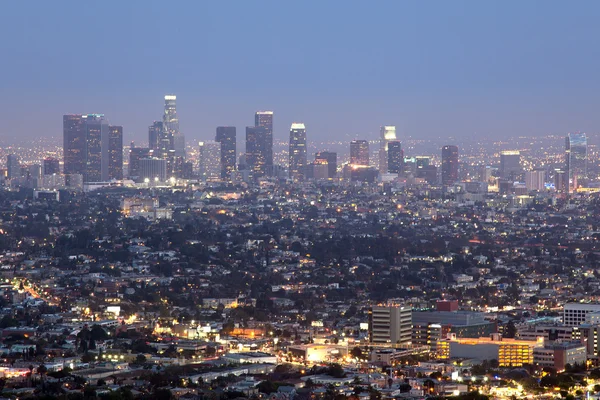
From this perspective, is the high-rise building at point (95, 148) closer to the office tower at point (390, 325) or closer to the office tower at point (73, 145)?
the office tower at point (73, 145)

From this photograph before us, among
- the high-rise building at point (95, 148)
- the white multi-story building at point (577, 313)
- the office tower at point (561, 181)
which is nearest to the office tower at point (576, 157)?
the office tower at point (561, 181)

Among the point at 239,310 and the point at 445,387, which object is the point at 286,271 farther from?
the point at 445,387

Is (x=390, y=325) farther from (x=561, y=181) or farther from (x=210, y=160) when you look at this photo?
(x=210, y=160)

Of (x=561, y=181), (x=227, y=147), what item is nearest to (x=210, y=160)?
(x=227, y=147)

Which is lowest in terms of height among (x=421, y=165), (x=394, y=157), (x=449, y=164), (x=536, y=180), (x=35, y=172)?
(x=536, y=180)

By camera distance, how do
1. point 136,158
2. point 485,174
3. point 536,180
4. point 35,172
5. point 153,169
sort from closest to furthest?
point 35,172, point 153,169, point 136,158, point 536,180, point 485,174

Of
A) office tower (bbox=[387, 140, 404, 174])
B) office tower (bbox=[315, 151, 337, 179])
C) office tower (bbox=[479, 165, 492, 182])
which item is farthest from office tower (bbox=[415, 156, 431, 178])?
office tower (bbox=[315, 151, 337, 179])

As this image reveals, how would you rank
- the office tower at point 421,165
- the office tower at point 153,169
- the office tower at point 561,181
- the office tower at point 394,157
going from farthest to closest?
the office tower at point 394,157
the office tower at point 421,165
the office tower at point 153,169
the office tower at point 561,181
